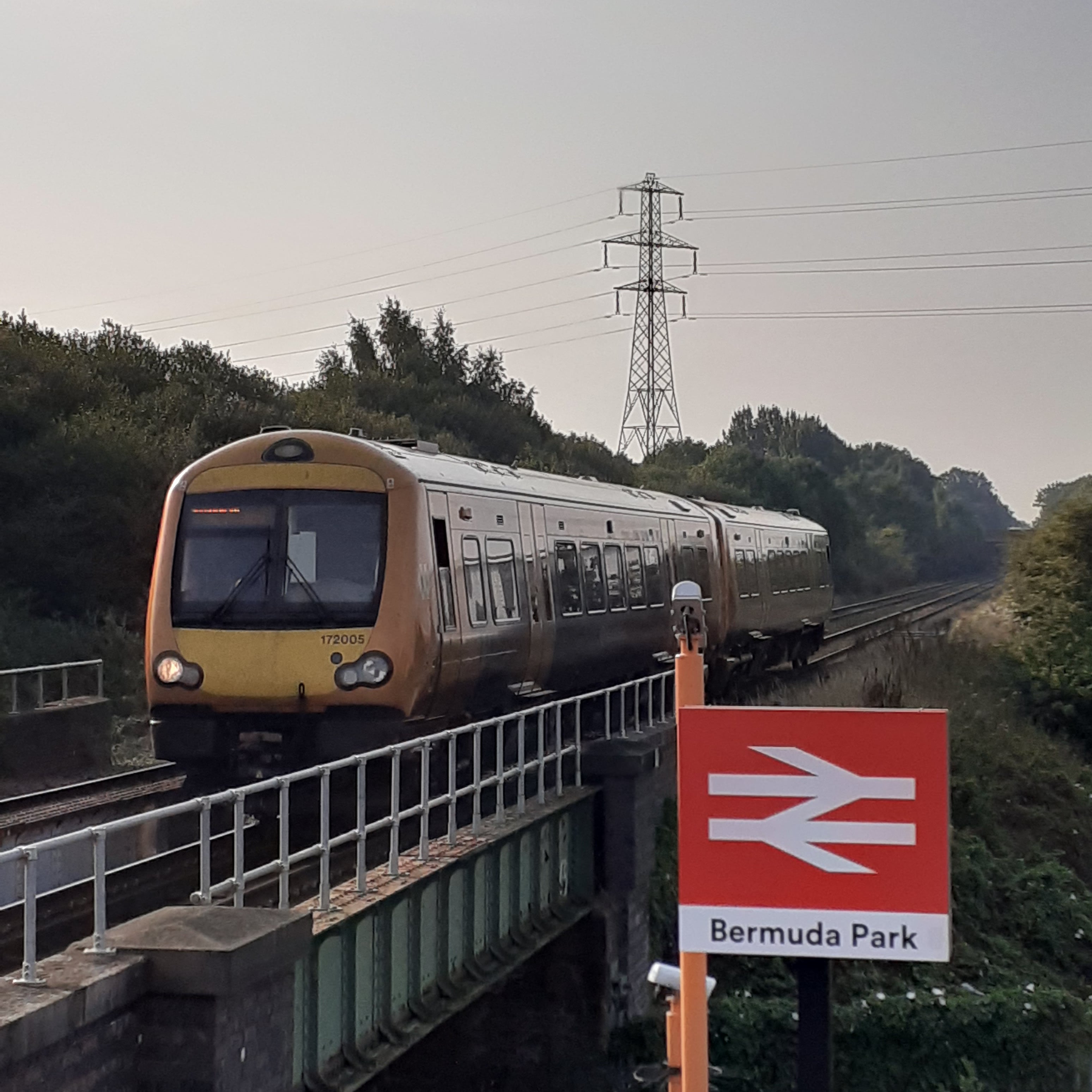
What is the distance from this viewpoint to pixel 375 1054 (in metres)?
10.1

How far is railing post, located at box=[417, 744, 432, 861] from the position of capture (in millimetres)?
11305

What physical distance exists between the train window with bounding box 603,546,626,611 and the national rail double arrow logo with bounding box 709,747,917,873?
1441cm

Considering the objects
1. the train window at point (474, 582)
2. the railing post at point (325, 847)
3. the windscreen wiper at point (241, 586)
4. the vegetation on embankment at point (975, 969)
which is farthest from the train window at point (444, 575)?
the railing post at point (325, 847)

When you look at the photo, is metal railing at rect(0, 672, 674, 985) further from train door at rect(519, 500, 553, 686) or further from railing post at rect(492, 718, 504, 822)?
train door at rect(519, 500, 553, 686)

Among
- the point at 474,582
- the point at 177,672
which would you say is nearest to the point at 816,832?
the point at 177,672

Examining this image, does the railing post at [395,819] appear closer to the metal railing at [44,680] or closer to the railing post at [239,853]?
the railing post at [239,853]

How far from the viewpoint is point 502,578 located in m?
16.2

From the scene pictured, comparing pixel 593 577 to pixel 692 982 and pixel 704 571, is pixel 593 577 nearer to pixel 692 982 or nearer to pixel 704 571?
pixel 704 571

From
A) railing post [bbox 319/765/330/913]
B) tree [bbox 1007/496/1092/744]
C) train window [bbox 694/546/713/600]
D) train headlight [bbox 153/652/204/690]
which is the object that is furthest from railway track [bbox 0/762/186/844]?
tree [bbox 1007/496/1092/744]

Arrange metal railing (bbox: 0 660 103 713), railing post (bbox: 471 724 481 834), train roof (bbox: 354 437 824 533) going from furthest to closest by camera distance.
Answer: metal railing (bbox: 0 660 103 713), train roof (bbox: 354 437 824 533), railing post (bbox: 471 724 481 834)

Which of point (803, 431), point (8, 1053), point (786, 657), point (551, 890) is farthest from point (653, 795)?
point (803, 431)

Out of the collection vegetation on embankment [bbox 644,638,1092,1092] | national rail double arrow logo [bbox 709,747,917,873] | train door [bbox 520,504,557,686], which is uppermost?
train door [bbox 520,504,557,686]

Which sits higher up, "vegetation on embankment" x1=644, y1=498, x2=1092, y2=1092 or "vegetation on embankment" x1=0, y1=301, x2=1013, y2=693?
"vegetation on embankment" x1=0, y1=301, x2=1013, y2=693

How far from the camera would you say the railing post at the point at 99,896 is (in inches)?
293
